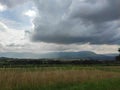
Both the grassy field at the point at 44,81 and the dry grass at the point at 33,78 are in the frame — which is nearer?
the grassy field at the point at 44,81

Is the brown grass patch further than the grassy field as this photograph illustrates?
Yes

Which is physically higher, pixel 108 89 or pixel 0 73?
pixel 0 73

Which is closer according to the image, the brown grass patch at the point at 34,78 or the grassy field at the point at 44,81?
the grassy field at the point at 44,81

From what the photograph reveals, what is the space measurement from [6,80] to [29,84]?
1.56 m

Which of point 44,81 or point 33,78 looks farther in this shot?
point 44,81

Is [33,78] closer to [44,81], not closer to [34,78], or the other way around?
[34,78]

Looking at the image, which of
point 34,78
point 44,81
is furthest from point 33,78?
point 44,81

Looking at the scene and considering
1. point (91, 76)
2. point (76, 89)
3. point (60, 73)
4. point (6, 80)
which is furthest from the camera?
point (91, 76)

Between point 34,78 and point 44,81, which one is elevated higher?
point 34,78

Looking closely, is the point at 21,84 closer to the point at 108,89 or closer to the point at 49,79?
the point at 49,79

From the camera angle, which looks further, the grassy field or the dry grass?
the dry grass

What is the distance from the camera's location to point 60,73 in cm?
2067

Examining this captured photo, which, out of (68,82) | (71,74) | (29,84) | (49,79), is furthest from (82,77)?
(29,84)

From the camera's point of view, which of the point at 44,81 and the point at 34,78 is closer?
the point at 34,78
